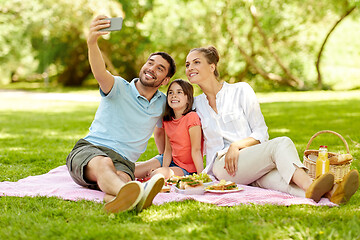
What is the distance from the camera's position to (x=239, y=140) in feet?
13.5

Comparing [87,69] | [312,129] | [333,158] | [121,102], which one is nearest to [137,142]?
[121,102]

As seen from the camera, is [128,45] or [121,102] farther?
[128,45]

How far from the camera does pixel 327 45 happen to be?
19703 millimetres

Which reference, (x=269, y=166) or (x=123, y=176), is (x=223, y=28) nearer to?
(x=269, y=166)

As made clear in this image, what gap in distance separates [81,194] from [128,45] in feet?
71.3

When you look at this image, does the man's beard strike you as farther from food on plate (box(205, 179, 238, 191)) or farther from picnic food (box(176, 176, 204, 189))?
food on plate (box(205, 179, 238, 191))

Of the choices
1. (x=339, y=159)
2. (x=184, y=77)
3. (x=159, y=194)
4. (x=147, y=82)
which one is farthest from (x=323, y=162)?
(x=184, y=77)

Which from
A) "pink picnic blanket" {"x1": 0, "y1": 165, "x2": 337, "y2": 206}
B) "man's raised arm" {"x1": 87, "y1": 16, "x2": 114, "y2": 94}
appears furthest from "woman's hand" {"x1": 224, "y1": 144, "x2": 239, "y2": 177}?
"man's raised arm" {"x1": 87, "y1": 16, "x2": 114, "y2": 94}

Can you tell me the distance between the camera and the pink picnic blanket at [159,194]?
348 centimetres

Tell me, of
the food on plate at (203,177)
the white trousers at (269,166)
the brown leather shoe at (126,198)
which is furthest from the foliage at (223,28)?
the brown leather shoe at (126,198)

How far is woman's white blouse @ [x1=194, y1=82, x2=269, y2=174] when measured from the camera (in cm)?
425

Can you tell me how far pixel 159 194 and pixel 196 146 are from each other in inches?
32.7

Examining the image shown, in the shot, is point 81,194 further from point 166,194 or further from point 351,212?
point 351,212

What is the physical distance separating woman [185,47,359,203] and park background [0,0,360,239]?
490 millimetres
